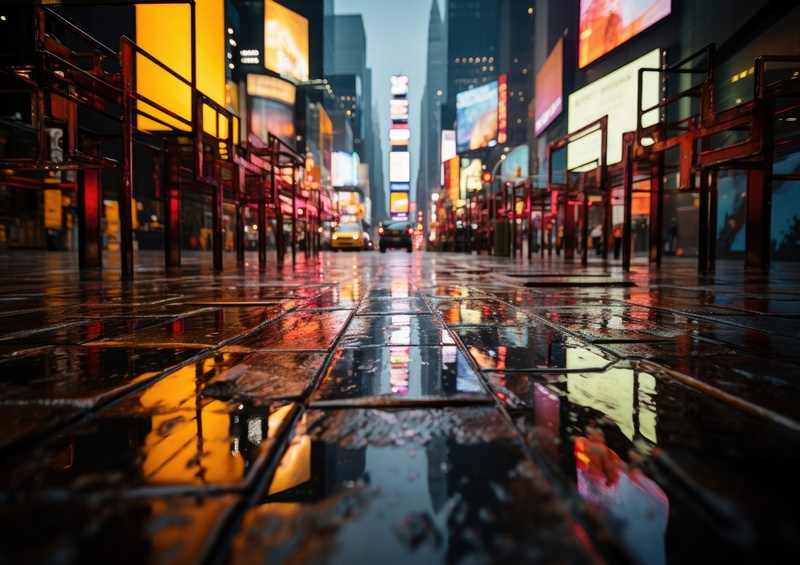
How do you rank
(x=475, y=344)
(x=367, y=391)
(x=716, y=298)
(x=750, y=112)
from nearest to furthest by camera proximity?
1. (x=367, y=391)
2. (x=475, y=344)
3. (x=716, y=298)
4. (x=750, y=112)

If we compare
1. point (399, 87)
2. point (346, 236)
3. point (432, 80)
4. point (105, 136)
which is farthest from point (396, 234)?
point (432, 80)

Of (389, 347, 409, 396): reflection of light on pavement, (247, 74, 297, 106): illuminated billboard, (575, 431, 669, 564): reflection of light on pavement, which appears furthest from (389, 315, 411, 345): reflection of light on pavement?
(247, 74, 297, 106): illuminated billboard

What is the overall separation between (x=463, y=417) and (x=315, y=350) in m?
0.67

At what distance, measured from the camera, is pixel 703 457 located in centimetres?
65

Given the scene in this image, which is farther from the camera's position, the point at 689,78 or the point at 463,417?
the point at 689,78

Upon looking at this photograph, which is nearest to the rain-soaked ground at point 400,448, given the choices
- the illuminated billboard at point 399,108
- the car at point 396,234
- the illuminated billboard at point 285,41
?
the car at point 396,234

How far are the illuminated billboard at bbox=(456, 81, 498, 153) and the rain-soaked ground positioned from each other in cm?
5919

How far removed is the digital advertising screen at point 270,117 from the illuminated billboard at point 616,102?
82.5 ft

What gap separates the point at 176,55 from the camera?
21.1 ft

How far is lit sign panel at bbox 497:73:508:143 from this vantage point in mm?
54688

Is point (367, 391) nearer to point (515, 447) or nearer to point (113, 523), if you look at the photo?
point (515, 447)

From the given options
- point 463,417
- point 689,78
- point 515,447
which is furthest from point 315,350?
point 689,78

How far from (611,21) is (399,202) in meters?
90.7

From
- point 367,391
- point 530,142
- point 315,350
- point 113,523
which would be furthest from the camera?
point 530,142
